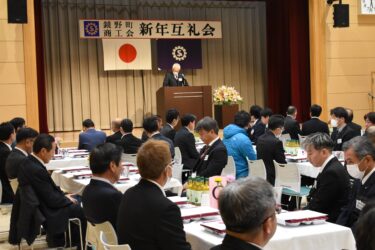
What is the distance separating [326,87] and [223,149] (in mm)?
8126

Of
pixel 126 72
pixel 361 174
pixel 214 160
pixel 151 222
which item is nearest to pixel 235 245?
pixel 151 222

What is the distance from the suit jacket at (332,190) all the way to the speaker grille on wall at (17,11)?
751 cm

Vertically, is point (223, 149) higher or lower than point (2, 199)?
A: higher

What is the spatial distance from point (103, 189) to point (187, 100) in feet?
28.7

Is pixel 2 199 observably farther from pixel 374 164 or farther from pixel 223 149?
pixel 374 164

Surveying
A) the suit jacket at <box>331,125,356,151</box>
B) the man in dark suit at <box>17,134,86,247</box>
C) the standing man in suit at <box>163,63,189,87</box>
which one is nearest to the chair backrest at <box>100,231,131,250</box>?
the man in dark suit at <box>17,134,86,247</box>

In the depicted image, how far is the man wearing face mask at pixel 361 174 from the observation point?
3.58m

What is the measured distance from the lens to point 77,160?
7.50 metres

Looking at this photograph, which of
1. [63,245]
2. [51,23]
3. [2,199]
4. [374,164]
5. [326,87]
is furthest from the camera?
[51,23]

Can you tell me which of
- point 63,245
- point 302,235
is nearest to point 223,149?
point 63,245

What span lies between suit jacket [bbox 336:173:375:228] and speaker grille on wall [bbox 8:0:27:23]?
307 inches

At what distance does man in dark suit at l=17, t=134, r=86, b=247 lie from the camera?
15.8 feet

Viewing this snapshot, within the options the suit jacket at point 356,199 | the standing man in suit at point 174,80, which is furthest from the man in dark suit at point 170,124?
the suit jacket at point 356,199

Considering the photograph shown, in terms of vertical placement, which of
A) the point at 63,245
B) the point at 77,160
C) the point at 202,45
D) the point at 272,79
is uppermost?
the point at 202,45
